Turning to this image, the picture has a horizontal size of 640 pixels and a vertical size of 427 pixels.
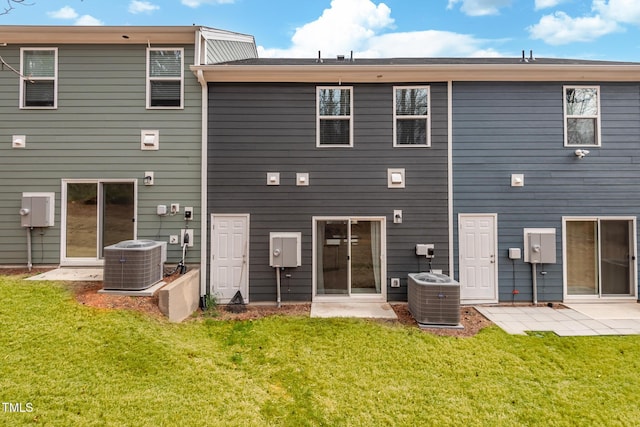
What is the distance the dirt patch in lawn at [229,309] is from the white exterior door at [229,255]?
0.40 metres

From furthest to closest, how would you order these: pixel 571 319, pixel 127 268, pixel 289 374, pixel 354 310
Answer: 1. pixel 354 310
2. pixel 571 319
3. pixel 127 268
4. pixel 289 374

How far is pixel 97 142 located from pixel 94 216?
5.24ft

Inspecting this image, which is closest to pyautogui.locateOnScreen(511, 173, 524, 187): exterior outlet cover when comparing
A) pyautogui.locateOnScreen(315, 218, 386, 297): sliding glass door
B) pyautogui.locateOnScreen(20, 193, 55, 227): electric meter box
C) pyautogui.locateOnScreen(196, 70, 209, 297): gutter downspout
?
pyautogui.locateOnScreen(315, 218, 386, 297): sliding glass door

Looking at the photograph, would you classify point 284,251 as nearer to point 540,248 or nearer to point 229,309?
point 229,309

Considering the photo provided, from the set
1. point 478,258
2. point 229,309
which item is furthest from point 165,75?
point 478,258

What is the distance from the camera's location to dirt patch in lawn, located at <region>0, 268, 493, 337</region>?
470 centimetres

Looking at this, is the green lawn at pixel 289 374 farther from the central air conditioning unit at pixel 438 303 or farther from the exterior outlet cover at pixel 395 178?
the exterior outlet cover at pixel 395 178

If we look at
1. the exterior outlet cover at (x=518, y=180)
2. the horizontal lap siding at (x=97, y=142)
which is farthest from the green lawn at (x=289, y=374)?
the exterior outlet cover at (x=518, y=180)

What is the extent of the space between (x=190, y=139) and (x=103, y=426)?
5.11 meters

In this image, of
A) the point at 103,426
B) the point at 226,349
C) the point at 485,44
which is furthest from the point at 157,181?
the point at 485,44

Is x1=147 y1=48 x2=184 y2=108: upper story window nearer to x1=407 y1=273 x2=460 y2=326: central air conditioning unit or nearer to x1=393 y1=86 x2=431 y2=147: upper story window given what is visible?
x1=393 y1=86 x2=431 y2=147: upper story window

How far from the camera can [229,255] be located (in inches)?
246

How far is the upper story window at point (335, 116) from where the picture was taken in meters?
6.34

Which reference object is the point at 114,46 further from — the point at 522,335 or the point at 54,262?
the point at 522,335
